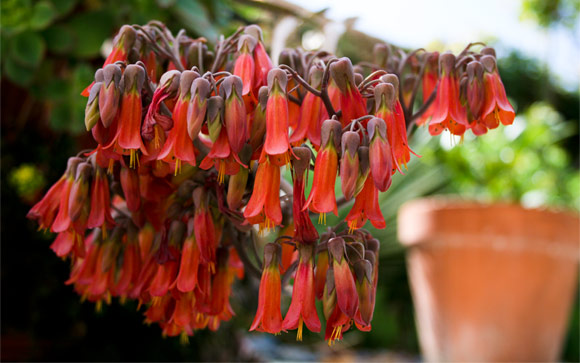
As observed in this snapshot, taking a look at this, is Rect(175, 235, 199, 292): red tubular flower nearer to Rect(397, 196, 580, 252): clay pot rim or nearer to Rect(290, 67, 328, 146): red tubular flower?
Rect(290, 67, 328, 146): red tubular flower

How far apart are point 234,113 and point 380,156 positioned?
118mm

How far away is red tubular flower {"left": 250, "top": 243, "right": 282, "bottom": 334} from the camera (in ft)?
1.45

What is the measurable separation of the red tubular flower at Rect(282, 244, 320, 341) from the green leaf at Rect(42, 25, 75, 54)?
32.6 inches

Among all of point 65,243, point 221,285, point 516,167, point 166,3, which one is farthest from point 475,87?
point 516,167

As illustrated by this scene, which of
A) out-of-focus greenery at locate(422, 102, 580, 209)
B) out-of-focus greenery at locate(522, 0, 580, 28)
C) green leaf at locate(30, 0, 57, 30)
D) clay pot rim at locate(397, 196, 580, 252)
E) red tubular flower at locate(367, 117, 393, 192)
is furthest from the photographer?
out-of-focus greenery at locate(522, 0, 580, 28)

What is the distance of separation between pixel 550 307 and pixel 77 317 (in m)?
1.22

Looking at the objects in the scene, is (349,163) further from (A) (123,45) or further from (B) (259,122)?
(A) (123,45)

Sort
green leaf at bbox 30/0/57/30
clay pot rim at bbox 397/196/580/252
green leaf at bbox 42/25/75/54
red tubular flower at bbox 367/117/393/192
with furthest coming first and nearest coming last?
1. clay pot rim at bbox 397/196/580/252
2. green leaf at bbox 42/25/75/54
3. green leaf at bbox 30/0/57/30
4. red tubular flower at bbox 367/117/393/192

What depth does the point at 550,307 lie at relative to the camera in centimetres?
150

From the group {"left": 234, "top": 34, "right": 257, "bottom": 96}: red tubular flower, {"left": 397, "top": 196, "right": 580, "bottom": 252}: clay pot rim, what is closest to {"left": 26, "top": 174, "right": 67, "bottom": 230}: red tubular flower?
{"left": 234, "top": 34, "right": 257, "bottom": 96}: red tubular flower

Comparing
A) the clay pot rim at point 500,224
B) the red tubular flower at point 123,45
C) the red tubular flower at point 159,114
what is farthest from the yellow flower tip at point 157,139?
the clay pot rim at point 500,224

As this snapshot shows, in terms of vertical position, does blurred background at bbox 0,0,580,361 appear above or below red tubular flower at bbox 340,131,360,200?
below

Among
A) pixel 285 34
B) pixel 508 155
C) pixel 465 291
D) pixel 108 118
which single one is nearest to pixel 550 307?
pixel 465 291

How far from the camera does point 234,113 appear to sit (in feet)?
1.39
